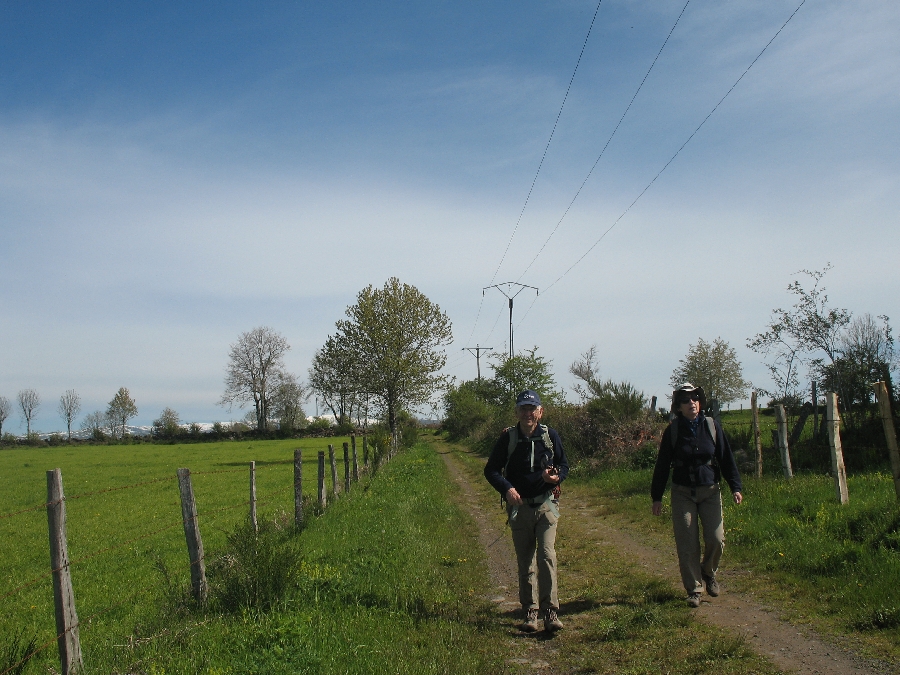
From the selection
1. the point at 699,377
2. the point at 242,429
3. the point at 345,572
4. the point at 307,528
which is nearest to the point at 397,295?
the point at 307,528

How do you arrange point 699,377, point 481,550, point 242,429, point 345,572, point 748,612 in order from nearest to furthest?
point 748,612, point 345,572, point 481,550, point 699,377, point 242,429

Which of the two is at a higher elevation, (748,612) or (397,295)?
(397,295)

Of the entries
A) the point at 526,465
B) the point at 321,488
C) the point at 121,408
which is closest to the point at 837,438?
the point at 526,465

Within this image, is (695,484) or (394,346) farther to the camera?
(394,346)

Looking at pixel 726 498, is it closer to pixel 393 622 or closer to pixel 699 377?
pixel 393 622

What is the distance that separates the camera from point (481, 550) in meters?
10.5

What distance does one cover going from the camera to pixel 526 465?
6.54 meters

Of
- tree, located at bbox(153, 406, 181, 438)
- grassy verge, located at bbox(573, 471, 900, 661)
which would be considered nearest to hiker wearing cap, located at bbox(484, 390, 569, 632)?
grassy verge, located at bbox(573, 471, 900, 661)

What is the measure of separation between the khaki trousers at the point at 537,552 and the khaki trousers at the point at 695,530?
52.1 inches

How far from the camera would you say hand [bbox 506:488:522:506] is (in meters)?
6.27

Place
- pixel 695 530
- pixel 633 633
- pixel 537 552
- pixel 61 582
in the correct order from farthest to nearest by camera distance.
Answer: pixel 695 530
pixel 537 552
pixel 633 633
pixel 61 582

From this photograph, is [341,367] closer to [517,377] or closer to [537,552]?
[517,377]

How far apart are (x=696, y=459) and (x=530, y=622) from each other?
229 cm

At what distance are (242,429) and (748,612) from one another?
310 feet
